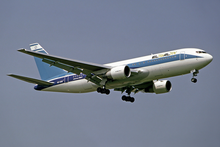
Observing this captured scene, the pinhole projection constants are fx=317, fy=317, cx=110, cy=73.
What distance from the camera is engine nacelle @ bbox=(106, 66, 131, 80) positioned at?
113 ft

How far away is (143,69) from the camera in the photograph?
117 ft

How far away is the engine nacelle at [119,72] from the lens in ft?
113

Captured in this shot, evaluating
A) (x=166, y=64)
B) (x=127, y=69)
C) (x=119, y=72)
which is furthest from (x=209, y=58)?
(x=119, y=72)

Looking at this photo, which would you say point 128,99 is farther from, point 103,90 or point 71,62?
point 71,62

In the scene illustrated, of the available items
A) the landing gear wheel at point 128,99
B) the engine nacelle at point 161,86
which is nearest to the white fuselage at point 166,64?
the engine nacelle at point 161,86

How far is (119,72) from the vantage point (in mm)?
34656

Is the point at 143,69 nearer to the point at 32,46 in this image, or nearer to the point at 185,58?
the point at 185,58

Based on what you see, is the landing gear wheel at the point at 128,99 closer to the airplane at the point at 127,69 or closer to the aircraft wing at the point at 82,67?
the airplane at the point at 127,69

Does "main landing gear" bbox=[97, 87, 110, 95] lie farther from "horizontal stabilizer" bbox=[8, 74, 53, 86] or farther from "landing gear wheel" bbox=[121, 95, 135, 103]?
"horizontal stabilizer" bbox=[8, 74, 53, 86]

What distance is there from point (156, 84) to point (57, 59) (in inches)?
567

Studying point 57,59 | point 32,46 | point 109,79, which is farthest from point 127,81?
point 32,46

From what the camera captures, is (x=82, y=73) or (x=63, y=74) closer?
(x=82, y=73)

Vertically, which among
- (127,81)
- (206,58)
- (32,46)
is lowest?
(127,81)

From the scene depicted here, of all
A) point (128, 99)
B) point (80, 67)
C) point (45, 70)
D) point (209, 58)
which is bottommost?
point (128, 99)
